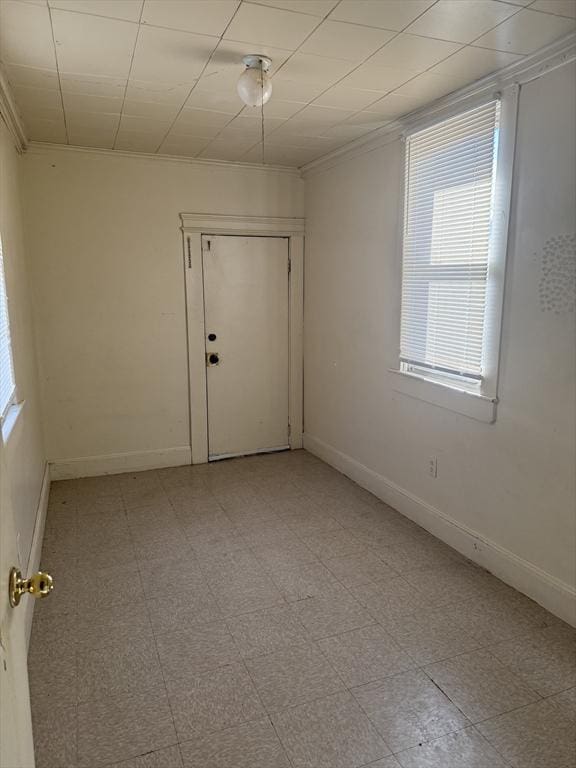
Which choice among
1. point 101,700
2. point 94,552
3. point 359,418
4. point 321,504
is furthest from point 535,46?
point 94,552

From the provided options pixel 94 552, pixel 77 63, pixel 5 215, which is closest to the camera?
pixel 77 63

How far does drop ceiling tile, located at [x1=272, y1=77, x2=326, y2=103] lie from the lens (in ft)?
8.02

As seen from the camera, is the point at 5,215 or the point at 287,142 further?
the point at 287,142

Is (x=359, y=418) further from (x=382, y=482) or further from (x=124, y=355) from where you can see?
(x=124, y=355)

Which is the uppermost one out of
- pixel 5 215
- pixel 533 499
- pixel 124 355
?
pixel 5 215

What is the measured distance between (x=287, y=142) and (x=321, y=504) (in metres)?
2.52

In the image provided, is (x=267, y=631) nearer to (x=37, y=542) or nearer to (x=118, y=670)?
(x=118, y=670)

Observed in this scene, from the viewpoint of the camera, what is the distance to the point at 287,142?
351 centimetres

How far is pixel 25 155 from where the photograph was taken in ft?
11.6

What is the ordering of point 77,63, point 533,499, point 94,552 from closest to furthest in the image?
1. point 77,63
2. point 533,499
3. point 94,552

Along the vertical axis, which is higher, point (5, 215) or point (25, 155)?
point (25, 155)

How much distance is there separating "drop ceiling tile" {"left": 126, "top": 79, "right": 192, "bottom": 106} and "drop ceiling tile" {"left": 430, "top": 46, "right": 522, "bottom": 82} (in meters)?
1.21

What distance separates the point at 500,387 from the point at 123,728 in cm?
213

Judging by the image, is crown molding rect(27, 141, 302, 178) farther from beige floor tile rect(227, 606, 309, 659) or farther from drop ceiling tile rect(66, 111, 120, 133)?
beige floor tile rect(227, 606, 309, 659)
